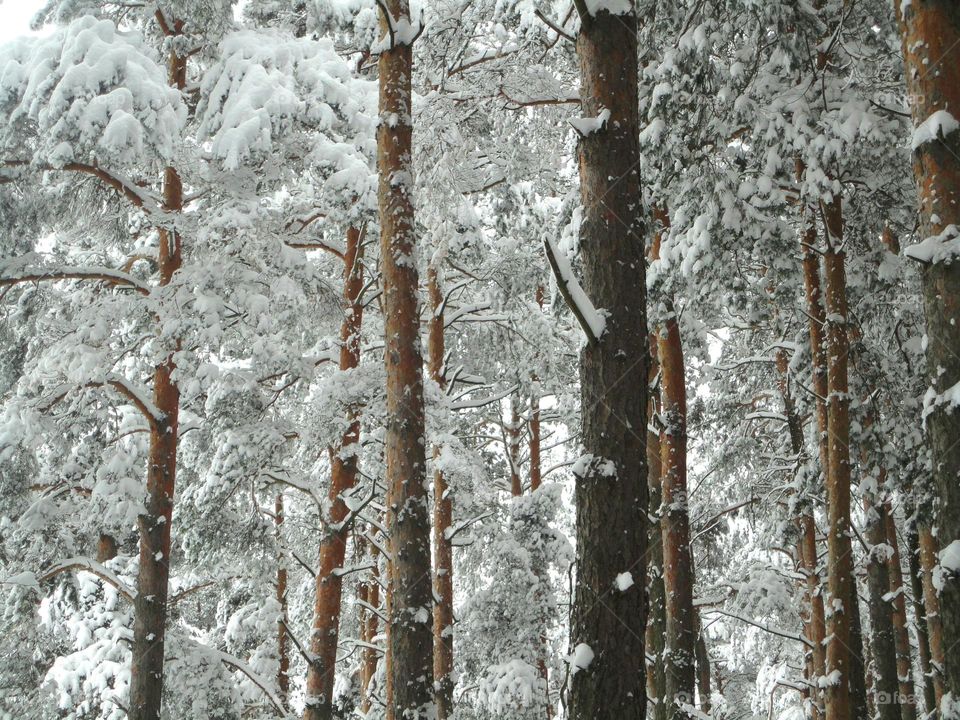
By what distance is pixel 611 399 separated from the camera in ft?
11.5

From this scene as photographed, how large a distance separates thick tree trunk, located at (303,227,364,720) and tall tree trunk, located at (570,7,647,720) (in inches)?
203

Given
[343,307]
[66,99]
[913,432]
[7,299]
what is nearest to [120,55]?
[66,99]

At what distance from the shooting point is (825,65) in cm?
770

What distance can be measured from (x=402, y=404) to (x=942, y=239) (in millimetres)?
3788

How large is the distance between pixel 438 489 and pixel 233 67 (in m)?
6.10

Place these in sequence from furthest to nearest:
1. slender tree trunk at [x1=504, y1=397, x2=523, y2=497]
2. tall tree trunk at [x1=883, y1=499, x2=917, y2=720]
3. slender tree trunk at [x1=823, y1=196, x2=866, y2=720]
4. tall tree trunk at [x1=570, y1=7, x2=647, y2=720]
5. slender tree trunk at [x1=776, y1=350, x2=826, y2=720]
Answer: tall tree trunk at [x1=883, y1=499, x2=917, y2=720] → slender tree trunk at [x1=504, y1=397, x2=523, y2=497] → slender tree trunk at [x1=776, y1=350, x2=826, y2=720] → slender tree trunk at [x1=823, y1=196, x2=866, y2=720] → tall tree trunk at [x1=570, y1=7, x2=647, y2=720]

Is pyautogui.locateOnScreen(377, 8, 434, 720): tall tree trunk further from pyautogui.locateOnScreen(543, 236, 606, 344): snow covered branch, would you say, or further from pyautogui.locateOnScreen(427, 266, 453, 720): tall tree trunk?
pyautogui.locateOnScreen(427, 266, 453, 720): tall tree trunk

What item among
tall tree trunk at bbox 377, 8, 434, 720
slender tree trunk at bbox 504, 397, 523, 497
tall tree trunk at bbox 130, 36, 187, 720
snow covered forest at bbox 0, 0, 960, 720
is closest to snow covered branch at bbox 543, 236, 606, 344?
snow covered forest at bbox 0, 0, 960, 720

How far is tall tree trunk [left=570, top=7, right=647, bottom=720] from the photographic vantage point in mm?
3262

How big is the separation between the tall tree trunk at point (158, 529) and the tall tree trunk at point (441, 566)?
3255mm

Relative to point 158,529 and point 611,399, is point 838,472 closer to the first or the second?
point 611,399

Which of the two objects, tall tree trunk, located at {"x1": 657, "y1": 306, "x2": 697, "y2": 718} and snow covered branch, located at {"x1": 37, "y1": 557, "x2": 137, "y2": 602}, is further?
snow covered branch, located at {"x1": 37, "y1": 557, "x2": 137, "y2": 602}

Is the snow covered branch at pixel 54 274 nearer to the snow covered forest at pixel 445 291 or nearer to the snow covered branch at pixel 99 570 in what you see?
the snow covered forest at pixel 445 291

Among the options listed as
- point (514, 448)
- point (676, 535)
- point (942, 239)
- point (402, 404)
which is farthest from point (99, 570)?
point (942, 239)
